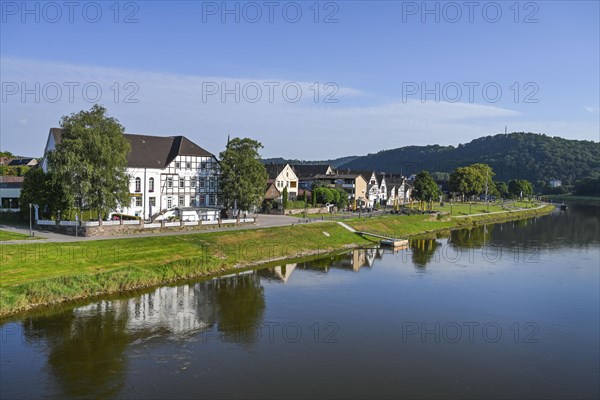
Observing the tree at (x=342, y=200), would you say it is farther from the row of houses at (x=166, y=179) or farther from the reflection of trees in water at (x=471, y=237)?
the row of houses at (x=166, y=179)

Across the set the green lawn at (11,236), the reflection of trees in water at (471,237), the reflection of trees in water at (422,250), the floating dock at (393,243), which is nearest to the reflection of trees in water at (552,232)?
the reflection of trees in water at (471,237)

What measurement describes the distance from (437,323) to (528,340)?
4.92 metres

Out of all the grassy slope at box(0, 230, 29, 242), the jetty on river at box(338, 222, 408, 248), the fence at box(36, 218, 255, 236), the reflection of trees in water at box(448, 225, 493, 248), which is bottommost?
the reflection of trees in water at box(448, 225, 493, 248)

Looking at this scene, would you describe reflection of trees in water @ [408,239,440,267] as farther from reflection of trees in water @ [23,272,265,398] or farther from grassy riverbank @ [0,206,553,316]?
reflection of trees in water @ [23,272,265,398]

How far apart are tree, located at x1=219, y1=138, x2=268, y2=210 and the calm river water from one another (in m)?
17.9

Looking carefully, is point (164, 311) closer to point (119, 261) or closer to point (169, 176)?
point (119, 261)

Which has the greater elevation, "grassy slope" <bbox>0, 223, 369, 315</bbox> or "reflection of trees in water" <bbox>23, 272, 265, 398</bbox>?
"grassy slope" <bbox>0, 223, 369, 315</bbox>

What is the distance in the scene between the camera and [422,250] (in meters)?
58.8

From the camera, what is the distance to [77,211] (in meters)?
46.9

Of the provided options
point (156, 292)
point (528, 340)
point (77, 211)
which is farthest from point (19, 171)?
point (528, 340)

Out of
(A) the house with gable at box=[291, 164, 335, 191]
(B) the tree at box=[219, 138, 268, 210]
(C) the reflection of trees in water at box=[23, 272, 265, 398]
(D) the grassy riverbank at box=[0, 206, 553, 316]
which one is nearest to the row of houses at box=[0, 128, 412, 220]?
(B) the tree at box=[219, 138, 268, 210]

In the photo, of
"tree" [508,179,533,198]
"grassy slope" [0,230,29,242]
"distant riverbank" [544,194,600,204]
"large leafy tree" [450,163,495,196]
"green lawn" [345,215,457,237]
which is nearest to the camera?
"grassy slope" [0,230,29,242]

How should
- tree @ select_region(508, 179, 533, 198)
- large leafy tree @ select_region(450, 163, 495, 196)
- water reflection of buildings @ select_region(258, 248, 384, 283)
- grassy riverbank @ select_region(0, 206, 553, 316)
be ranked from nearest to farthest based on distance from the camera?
grassy riverbank @ select_region(0, 206, 553, 316), water reflection of buildings @ select_region(258, 248, 384, 283), large leafy tree @ select_region(450, 163, 495, 196), tree @ select_region(508, 179, 533, 198)

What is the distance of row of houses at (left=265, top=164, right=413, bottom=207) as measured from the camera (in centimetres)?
8269
